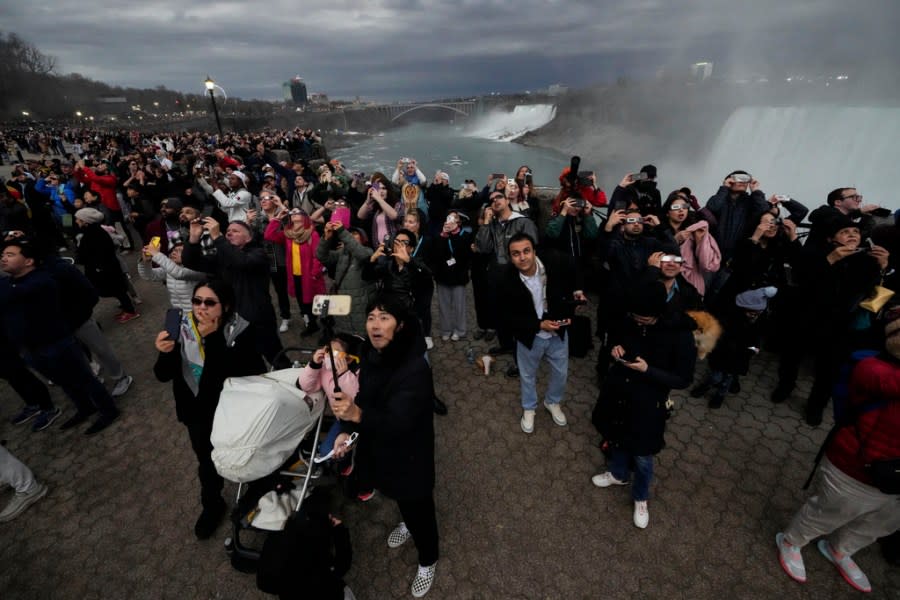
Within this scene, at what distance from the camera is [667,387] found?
2.87 m

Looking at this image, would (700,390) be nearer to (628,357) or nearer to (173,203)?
(628,357)

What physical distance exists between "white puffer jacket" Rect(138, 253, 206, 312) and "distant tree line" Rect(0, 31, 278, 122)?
6914cm

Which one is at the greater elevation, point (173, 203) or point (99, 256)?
point (173, 203)

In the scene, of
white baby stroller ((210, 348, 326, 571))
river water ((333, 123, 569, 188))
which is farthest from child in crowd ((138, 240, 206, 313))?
river water ((333, 123, 569, 188))

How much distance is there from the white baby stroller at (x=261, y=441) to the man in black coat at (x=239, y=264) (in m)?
1.79

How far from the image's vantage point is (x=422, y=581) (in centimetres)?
293

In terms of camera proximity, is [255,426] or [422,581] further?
[422,581]

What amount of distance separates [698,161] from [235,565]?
2385 inches

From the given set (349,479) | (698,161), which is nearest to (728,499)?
(349,479)

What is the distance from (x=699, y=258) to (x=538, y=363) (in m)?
2.47

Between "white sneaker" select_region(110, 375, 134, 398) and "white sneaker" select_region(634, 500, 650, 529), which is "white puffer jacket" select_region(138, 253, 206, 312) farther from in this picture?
"white sneaker" select_region(634, 500, 650, 529)

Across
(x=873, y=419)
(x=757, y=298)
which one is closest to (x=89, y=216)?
(x=757, y=298)

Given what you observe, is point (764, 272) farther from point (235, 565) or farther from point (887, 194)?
point (887, 194)

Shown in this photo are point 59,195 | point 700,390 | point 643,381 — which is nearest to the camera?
point 643,381
